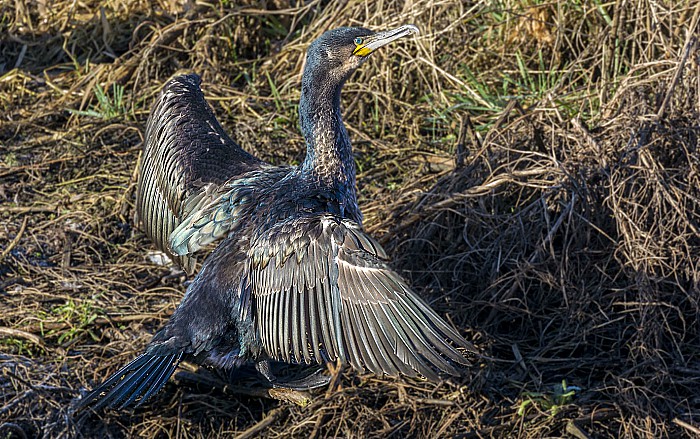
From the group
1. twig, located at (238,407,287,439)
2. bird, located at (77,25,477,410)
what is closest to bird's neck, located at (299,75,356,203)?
→ bird, located at (77,25,477,410)

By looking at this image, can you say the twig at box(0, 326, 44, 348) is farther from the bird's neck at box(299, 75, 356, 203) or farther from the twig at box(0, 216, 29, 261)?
the bird's neck at box(299, 75, 356, 203)

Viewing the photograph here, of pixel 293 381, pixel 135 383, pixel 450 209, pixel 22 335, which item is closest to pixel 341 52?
pixel 450 209

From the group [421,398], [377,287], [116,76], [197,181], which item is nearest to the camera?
[377,287]

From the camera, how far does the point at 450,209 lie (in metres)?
4.82

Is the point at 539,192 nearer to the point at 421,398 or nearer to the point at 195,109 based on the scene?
the point at 421,398

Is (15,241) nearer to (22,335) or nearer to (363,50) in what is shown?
(22,335)

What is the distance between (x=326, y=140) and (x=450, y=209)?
850 millimetres

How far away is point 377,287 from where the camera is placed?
3363mm

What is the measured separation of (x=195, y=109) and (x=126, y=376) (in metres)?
1.64

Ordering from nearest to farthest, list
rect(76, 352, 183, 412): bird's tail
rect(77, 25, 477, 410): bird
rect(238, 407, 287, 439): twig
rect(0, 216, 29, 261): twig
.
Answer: rect(77, 25, 477, 410): bird
rect(76, 352, 183, 412): bird's tail
rect(238, 407, 287, 439): twig
rect(0, 216, 29, 261): twig

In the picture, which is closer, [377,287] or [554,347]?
[377,287]

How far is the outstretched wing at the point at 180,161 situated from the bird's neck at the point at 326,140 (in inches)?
19.0

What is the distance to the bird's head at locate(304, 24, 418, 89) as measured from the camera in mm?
4309

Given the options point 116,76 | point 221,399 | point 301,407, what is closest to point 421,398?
point 301,407
